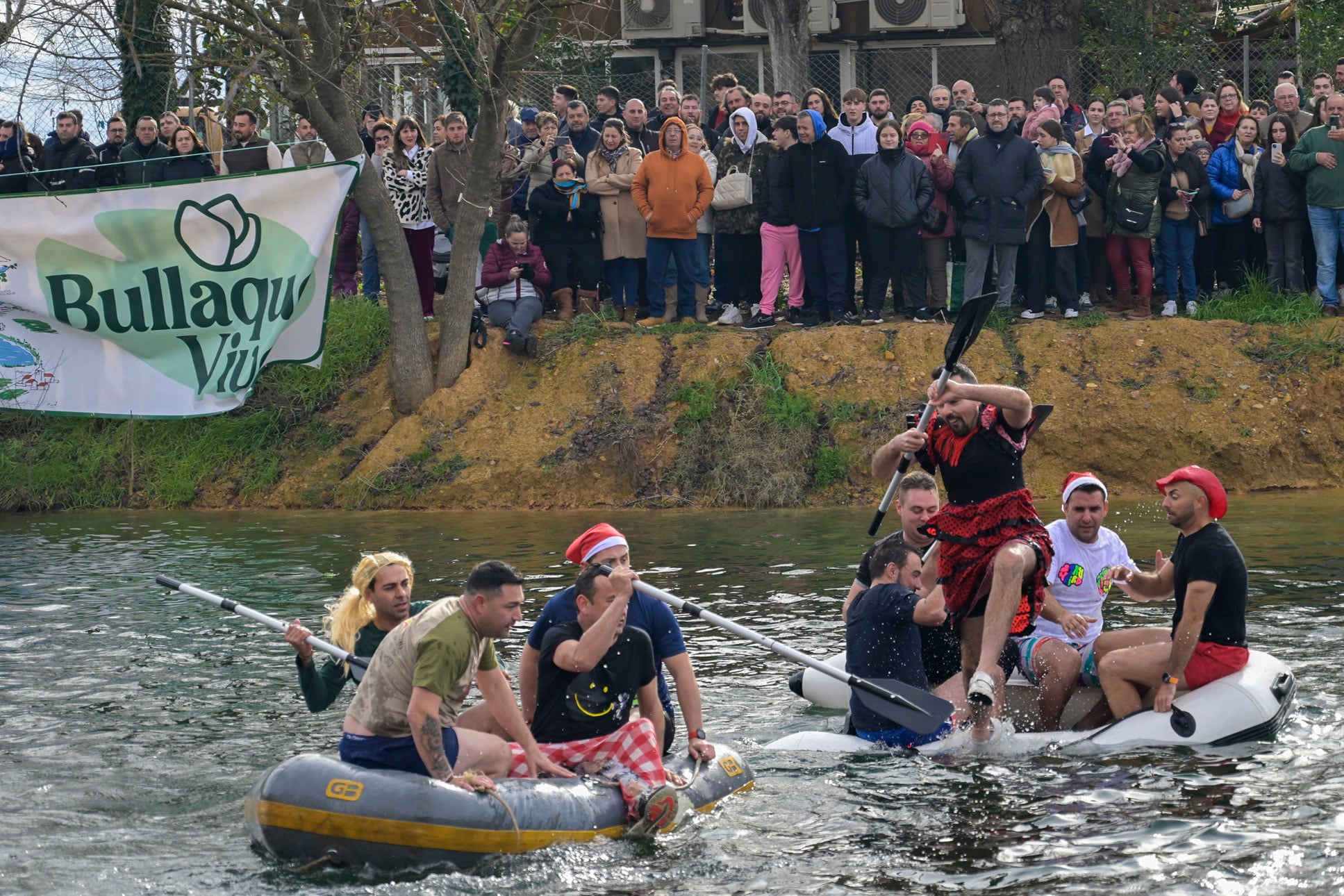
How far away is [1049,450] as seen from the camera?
16.6 metres

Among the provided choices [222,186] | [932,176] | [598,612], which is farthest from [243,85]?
[598,612]

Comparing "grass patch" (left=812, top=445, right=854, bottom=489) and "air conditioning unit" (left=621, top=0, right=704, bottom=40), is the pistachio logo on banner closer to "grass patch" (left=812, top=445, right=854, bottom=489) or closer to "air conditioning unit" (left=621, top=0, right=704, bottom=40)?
"grass patch" (left=812, top=445, right=854, bottom=489)

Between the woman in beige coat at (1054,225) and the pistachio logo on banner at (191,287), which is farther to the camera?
the pistachio logo on banner at (191,287)

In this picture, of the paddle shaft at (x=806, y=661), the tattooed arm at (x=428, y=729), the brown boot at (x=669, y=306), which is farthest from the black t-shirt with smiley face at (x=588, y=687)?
the brown boot at (x=669, y=306)

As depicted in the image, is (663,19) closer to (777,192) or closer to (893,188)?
(777,192)

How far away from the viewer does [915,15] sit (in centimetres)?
2464

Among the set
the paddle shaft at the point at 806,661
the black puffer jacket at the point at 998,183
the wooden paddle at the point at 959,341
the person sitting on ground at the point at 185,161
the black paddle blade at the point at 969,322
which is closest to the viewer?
the paddle shaft at the point at 806,661

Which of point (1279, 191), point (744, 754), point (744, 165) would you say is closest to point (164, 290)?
point (744, 165)

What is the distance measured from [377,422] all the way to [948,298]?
636 cm

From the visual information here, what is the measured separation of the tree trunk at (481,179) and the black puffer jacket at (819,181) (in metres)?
2.87

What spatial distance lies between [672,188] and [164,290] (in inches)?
212

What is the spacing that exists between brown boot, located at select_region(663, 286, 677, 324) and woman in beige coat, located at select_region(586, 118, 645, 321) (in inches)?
19.7

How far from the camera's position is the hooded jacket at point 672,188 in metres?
16.9

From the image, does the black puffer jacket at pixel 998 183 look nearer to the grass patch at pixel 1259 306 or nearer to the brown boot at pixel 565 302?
the grass patch at pixel 1259 306
